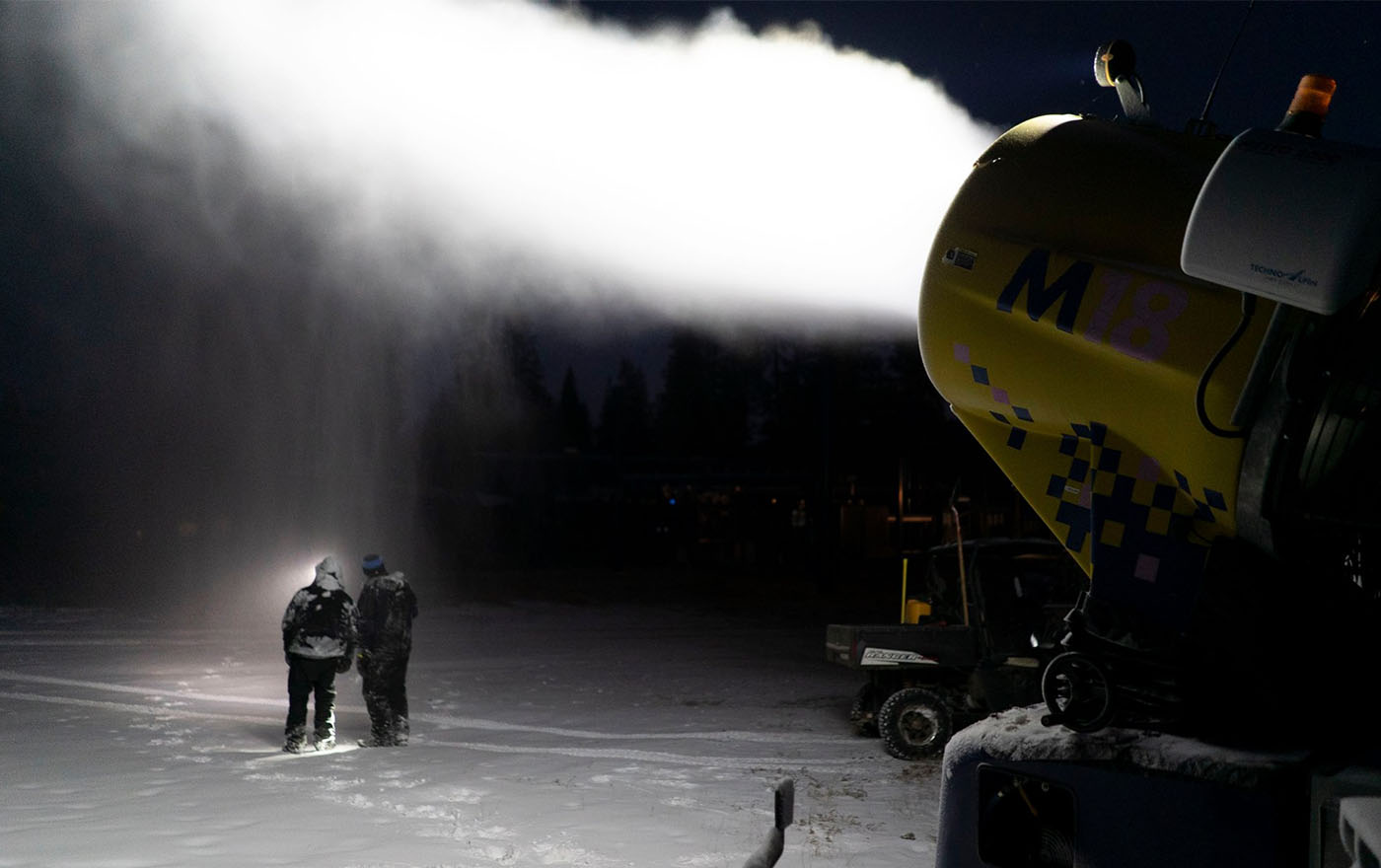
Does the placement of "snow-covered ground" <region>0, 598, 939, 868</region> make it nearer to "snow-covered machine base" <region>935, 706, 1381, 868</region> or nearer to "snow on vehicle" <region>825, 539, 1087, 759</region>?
"snow on vehicle" <region>825, 539, 1087, 759</region>

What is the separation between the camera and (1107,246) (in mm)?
2816

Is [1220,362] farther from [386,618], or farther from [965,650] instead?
[386,618]

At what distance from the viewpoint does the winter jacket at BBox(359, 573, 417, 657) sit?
1020 cm

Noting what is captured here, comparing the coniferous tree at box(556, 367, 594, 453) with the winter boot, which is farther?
the coniferous tree at box(556, 367, 594, 453)

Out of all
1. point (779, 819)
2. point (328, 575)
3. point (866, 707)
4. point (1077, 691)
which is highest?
point (1077, 691)

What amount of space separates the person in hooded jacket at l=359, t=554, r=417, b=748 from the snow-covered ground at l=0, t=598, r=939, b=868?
0.38 meters

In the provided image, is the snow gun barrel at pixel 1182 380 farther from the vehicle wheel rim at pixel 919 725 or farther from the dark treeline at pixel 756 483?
the dark treeline at pixel 756 483

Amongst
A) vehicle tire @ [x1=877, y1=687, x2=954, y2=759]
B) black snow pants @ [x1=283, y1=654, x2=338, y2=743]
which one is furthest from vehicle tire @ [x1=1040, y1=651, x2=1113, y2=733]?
black snow pants @ [x1=283, y1=654, x2=338, y2=743]

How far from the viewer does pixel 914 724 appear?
981 cm

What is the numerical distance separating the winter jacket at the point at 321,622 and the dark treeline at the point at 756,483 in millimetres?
16849

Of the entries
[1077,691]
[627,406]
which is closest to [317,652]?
[1077,691]

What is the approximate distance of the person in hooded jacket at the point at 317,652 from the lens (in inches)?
384

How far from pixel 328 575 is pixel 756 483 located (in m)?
40.8

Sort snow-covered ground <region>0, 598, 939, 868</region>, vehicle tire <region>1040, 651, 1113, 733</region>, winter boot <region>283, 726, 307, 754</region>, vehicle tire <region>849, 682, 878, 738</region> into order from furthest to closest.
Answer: vehicle tire <region>849, 682, 878, 738</region>
winter boot <region>283, 726, 307, 754</region>
snow-covered ground <region>0, 598, 939, 868</region>
vehicle tire <region>1040, 651, 1113, 733</region>
